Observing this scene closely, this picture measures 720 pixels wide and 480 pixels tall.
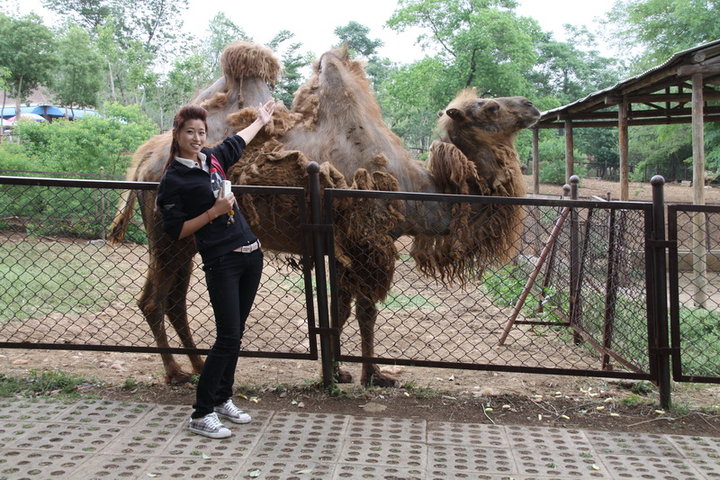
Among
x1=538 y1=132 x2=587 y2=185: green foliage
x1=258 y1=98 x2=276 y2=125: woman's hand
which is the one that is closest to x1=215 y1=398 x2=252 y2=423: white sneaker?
x1=258 y1=98 x2=276 y2=125: woman's hand

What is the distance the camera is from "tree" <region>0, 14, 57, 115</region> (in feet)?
95.2

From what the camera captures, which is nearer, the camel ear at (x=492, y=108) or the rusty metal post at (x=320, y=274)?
the rusty metal post at (x=320, y=274)

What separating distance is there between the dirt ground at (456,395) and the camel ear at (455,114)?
7.03 ft

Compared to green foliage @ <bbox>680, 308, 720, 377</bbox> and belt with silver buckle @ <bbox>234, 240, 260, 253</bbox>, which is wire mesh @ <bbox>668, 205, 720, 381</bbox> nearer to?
green foliage @ <bbox>680, 308, 720, 377</bbox>

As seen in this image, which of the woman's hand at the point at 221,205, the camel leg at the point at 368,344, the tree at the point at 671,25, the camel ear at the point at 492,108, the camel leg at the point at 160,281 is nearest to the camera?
the woman's hand at the point at 221,205

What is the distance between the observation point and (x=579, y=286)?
19.9 ft

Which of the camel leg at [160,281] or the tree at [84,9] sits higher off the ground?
the tree at [84,9]

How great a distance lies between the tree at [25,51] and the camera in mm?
29016

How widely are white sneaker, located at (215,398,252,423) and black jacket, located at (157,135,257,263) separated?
93 cm

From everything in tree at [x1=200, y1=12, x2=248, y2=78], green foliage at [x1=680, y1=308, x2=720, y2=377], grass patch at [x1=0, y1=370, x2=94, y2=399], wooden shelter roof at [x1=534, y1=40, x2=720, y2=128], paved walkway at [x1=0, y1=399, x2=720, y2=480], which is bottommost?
green foliage at [x1=680, y1=308, x2=720, y2=377]

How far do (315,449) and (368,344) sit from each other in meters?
1.47

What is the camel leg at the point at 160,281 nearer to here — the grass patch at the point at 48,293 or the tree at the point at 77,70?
the grass patch at the point at 48,293

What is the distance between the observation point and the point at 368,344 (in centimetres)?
493

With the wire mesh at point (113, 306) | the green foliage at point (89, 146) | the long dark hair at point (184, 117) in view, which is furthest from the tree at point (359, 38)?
the long dark hair at point (184, 117)
